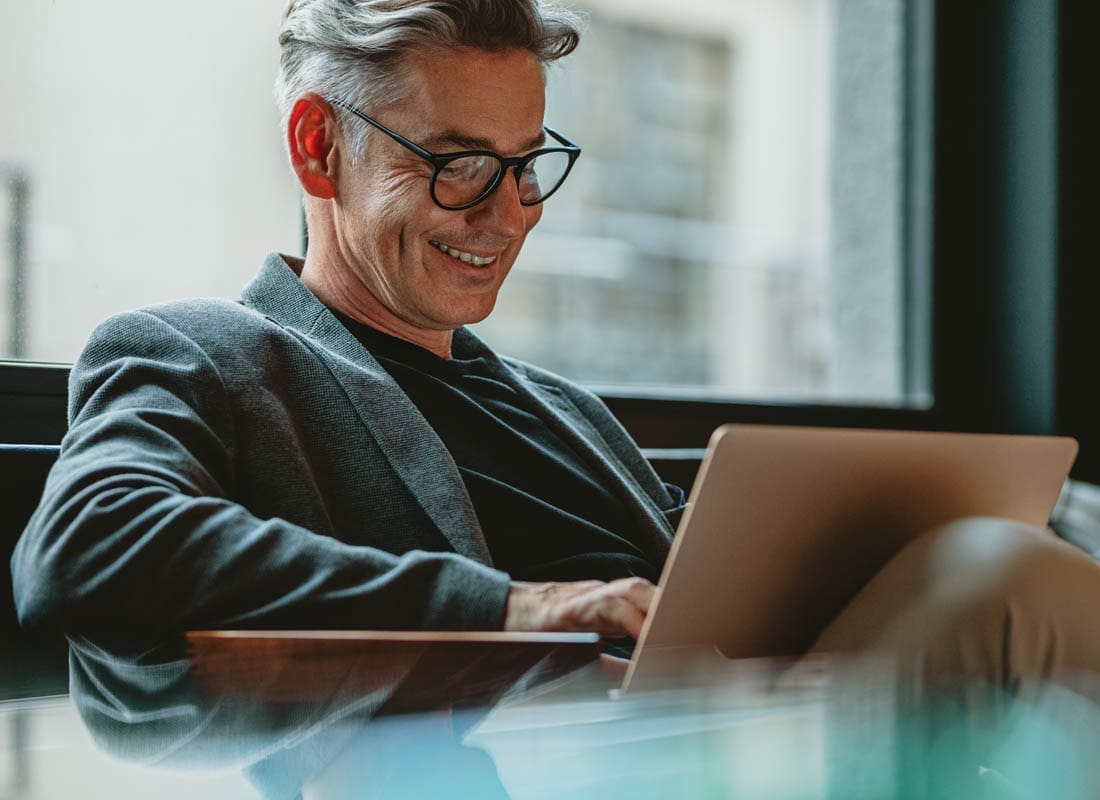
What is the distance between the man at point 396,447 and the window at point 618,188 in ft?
1.46

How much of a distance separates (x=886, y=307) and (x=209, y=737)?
2.84 m

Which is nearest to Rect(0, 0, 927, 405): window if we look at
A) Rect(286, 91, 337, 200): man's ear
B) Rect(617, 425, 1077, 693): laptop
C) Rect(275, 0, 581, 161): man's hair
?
Rect(275, 0, 581, 161): man's hair

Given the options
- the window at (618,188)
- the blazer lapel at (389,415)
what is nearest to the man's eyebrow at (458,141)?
the blazer lapel at (389,415)

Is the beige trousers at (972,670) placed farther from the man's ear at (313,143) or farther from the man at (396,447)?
the man's ear at (313,143)

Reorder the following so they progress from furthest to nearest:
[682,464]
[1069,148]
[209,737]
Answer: [1069,148] < [682,464] < [209,737]

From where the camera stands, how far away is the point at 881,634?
945 mm

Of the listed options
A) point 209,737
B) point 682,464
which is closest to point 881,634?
point 209,737

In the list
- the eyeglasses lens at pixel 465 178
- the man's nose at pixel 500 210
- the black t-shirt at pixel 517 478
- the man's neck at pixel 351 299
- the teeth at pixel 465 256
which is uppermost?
Answer: the eyeglasses lens at pixel 465 178

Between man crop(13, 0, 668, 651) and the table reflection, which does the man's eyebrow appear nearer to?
man crop(13, 0, 668, 651)

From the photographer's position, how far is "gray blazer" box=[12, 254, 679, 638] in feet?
3.05

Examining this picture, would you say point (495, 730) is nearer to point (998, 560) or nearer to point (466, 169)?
point (998, 560)

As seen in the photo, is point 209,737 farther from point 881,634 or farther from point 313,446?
point 313,446

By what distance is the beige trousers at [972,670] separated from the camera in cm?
61

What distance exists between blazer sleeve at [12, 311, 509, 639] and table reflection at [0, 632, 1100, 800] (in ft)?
0.33
